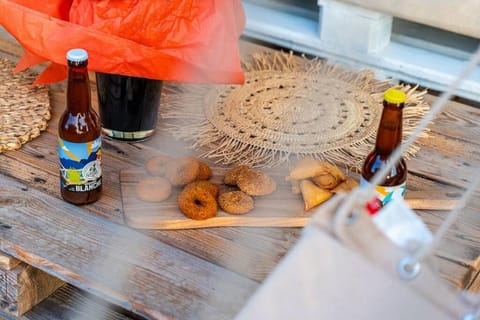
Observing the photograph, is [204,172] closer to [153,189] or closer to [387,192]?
[153,189]

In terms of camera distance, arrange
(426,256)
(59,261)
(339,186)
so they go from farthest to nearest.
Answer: (339,186) → (59,261) → (426,256)

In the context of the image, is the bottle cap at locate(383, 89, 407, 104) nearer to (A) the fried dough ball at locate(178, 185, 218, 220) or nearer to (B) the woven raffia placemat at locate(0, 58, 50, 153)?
(A) the fried dough ball at locate(178, 185, 218, 220)

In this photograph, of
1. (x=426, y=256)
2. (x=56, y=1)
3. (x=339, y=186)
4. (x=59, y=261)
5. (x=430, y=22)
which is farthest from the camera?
(x=430, y=22)

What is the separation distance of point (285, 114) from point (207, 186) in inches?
11.8

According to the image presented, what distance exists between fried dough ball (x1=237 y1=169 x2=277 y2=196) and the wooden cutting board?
0.03 ft

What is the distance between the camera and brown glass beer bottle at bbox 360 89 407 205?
1093 millimetres

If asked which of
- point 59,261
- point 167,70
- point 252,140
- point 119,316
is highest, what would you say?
point 167,70

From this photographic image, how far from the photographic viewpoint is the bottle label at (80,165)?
3.80 ft

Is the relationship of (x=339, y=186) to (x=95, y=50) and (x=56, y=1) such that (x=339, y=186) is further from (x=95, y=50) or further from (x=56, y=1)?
(x=56, y=1)

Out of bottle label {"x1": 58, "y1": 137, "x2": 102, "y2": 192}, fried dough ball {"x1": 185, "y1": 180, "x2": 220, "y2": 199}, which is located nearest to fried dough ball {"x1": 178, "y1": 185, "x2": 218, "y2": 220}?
fried dough ball {"x1": 185, "y1": 180, "x2": 220, "y2": 199}

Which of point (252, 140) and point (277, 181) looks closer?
point (277, 181)

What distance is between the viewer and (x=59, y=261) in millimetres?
1103

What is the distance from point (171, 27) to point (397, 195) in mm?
438

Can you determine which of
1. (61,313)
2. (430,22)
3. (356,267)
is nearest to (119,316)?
(61,313)
